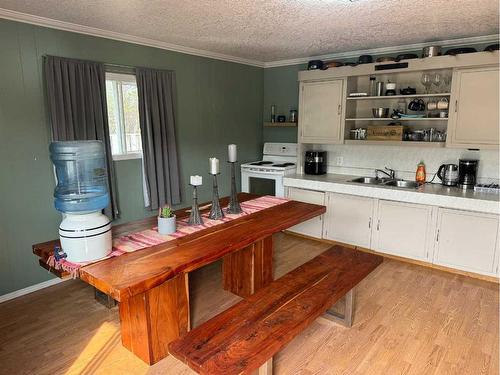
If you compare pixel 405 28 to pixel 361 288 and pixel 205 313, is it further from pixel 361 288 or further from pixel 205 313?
pixel 205 313

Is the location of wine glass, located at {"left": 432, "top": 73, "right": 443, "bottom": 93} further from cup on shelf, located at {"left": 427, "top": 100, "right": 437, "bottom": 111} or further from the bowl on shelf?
the bowl on shelf

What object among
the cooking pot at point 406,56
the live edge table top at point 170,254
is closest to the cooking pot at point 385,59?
the cooking pot at point 406,56

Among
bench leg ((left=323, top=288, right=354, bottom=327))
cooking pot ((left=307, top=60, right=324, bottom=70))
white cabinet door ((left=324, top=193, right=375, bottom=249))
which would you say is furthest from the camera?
cooking pot ((left=307, top=60, right=324, bottom=70))

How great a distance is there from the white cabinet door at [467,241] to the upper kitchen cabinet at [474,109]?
71 centimetres

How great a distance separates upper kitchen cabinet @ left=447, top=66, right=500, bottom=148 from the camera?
3.25m

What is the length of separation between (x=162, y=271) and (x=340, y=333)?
56.5 inches

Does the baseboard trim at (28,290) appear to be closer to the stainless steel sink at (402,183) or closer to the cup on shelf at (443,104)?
the stainless steel sink at (402,183)

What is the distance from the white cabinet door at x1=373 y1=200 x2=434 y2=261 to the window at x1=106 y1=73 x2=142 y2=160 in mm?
2713

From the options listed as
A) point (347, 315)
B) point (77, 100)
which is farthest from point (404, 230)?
point (77, 100)

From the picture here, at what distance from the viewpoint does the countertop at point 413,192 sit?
318 cm

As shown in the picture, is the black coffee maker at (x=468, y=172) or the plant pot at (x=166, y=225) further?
the black coffee maker at (x=468, y=172)

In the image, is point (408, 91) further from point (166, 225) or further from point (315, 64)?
point (166, 225)

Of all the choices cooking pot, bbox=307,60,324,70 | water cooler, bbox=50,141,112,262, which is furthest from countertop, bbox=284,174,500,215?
water cooler, bbox=50,141,112,262

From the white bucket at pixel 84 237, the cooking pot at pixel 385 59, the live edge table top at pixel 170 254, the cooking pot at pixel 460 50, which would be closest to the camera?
the live edge table top at pixel 170 254
